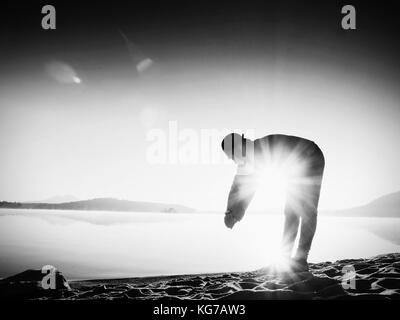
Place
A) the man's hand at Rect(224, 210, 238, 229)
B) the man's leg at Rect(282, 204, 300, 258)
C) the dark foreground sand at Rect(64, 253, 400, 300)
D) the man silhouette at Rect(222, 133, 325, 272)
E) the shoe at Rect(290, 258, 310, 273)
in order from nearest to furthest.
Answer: the dark foreground sand at Rect(64, 253, 400, 300)
the man's hand at Rect(224, 210, 238, 229)
the man silhouette at Rect(222, 133, 325, 272)
the shoe at Rect(290, 258, 310, 273)
the man's leg at Rect(282, 204, 300, 258)

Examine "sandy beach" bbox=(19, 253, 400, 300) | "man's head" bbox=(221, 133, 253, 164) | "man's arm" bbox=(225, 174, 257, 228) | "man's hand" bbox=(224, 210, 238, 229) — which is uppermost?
"man's head" bbox=(221, 133, 253, 164)

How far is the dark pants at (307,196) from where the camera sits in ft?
14.1

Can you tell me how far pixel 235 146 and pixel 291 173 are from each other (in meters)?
0.99

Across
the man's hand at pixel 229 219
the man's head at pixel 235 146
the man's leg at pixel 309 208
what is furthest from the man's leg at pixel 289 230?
the man's head at pixel 235 146

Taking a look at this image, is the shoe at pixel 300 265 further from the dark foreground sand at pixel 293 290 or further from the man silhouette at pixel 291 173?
the dark foreground sand at pixel 293 290

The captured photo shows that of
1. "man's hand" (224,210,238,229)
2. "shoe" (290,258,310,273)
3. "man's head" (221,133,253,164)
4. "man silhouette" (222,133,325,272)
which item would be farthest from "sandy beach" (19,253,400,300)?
"man's head" (221,133,253,164)

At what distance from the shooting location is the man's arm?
414 centimetres

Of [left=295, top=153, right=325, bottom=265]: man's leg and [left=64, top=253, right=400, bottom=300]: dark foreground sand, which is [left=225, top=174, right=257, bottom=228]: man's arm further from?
[left=64, top=253, right=400, bottom=300]: dark foreground sand

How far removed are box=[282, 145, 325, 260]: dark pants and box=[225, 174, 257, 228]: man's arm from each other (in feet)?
2.21

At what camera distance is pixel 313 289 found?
357 centimetres

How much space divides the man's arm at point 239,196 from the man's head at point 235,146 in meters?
0.30

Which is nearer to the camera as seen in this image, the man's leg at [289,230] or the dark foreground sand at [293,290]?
the dark foreground sand at [293,290]

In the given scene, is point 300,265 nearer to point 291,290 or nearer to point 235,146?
point 291,290
